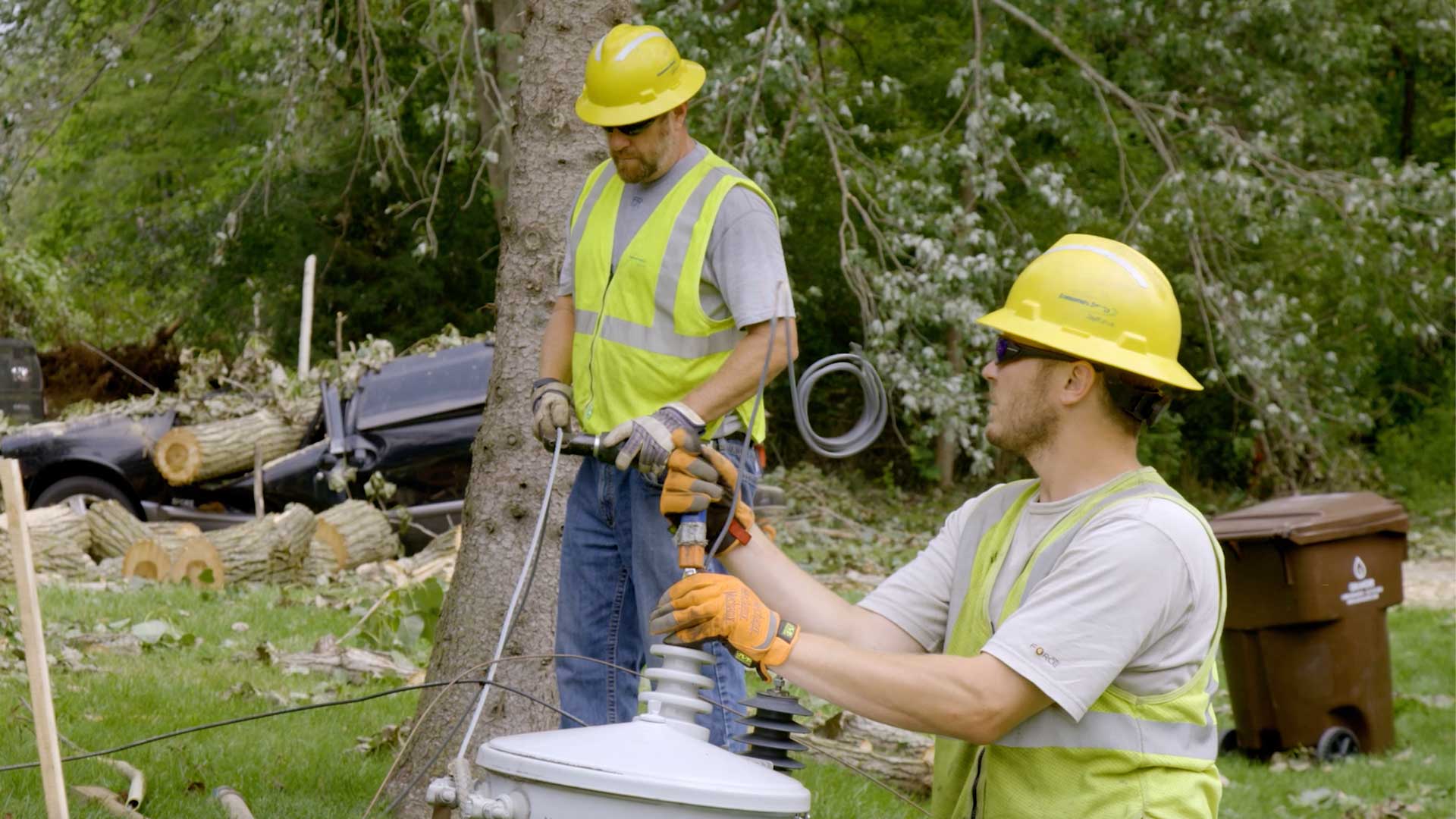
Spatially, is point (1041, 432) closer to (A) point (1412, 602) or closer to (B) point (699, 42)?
(B) point (699, 42)

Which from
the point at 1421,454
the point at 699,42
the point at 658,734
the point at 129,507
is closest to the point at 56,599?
the point at 129,507

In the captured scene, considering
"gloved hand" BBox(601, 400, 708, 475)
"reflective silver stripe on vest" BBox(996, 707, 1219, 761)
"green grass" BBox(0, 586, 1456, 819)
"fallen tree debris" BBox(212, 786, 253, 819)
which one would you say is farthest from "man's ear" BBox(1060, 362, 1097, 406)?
"fallen tree debris" BBox(212, 786, 253, 819)

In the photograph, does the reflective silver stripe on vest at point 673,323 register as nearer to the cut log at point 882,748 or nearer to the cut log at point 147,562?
the cut log at point 882,748

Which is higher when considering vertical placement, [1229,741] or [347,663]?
[347,663]

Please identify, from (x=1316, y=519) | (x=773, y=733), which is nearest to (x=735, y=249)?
(x=773, y=733)

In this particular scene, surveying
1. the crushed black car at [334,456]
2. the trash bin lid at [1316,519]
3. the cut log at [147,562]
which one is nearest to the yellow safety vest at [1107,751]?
the trash bin lid at [1316,519]

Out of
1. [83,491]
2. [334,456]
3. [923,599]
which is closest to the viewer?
[923,599]

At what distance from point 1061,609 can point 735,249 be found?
63.1 inches

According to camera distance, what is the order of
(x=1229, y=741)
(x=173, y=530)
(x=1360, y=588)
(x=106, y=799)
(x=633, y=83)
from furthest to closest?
(x=173, y=530) < (x=1229, y=741) < (x=1360, y=588) < (x=106, y=799) < (x=633, y=83)

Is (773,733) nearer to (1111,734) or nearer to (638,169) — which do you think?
(1111,734)

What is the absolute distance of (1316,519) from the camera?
266 inches

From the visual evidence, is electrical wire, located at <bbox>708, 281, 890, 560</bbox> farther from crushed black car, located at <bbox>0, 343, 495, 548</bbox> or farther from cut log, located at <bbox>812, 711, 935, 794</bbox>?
crushed black car, located at <bbox>0, 343, 495, 548</bbox>

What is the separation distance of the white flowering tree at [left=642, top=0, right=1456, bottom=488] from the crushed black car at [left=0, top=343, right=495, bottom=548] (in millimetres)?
2638

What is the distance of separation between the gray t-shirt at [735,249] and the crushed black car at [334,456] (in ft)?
23.4
